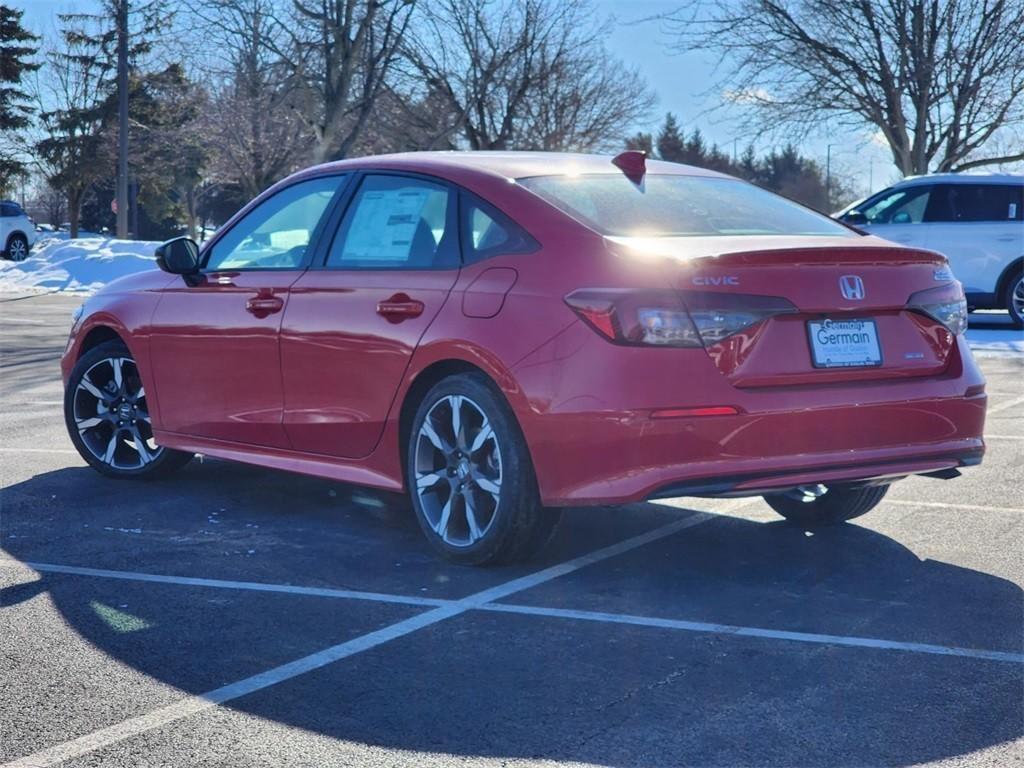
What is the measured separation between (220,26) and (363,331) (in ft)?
112

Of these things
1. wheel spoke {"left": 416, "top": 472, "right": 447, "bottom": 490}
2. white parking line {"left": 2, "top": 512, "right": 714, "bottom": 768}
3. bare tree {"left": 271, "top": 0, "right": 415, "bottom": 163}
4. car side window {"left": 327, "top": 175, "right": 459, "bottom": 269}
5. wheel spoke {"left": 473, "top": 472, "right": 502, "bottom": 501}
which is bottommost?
white parking line {"left": 2, "top": 512, "right": 714, "bottom": 768}

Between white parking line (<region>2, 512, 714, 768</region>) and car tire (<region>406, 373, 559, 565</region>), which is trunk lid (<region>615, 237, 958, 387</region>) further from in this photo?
white parking line (<region>2, 512, 714, 768</region>)

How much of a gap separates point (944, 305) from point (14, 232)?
132ft

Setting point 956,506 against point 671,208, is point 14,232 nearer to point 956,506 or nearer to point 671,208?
point 956,506

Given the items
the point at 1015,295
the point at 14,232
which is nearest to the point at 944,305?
the point at 1015,295

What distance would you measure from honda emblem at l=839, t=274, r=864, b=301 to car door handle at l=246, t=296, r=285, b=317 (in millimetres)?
2371

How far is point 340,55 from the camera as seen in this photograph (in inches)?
1455

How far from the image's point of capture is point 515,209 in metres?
5.37

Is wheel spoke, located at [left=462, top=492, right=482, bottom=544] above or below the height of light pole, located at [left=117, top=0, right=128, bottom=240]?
below

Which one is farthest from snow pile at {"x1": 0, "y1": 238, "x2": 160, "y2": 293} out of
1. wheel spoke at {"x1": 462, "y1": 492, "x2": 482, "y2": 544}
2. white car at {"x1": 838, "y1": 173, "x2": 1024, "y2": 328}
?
wheel spoke at {"x1": 462, "y1": 492, "x2": 482, "y2": 544}

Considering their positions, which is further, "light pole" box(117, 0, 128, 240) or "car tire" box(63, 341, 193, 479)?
"light pole" box(117, 0, 128, 240)

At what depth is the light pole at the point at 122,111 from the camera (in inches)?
1305

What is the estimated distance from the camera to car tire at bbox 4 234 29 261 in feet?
137

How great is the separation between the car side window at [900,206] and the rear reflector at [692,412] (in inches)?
531
